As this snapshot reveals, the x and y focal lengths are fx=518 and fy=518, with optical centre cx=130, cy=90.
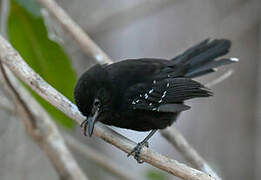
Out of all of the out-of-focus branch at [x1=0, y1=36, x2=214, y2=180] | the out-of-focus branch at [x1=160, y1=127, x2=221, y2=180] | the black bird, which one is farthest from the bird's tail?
the out-of-focus branch at [x1=0, y1=36, x2=214, y2=180]

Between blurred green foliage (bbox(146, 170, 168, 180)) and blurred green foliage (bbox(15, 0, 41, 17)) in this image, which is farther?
blurred green foliage (bbox(146, 170, 168, 180))

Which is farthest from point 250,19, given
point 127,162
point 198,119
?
point 127,162

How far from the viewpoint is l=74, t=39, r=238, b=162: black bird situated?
3.44 metres

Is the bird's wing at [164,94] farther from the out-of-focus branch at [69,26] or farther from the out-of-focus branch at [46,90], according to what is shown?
the out-of-focus branch at [46,90]

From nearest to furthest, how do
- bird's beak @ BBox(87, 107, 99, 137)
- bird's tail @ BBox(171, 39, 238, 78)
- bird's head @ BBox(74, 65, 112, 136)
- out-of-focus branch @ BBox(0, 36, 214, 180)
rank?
1. out-of-focus branch @ BBox(0, 36, 214, 180)
2. bird's beak @ BBox(87, 107, 99, 137)
3. bird's head @ BBox(74, 65, 112, 136)
4. bird's tail @ BBox(171, 39, 238, 78)

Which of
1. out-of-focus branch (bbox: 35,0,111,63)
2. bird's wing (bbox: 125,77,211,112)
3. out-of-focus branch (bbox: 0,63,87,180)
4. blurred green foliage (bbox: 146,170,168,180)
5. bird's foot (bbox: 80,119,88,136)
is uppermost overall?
out-of-focus branch (bbox: 35,0,111,63)

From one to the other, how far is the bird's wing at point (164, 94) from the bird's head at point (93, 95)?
0.21 meters

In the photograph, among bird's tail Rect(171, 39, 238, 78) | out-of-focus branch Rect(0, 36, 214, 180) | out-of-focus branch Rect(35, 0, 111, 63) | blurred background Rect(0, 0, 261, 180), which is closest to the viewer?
out-of-focus branch Rect(0, 36, 214, 180)

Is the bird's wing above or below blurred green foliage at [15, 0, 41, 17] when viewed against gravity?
below

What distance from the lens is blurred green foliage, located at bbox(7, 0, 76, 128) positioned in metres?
3.81

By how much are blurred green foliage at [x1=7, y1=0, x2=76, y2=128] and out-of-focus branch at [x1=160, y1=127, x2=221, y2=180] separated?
77 centimetres

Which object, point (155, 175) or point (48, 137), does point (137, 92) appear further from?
point (155, 175)

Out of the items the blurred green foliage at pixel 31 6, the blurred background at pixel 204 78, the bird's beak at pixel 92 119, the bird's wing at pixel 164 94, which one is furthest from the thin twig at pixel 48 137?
the blurred background at pixel 204 78

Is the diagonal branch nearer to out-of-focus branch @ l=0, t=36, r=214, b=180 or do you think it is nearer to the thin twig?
the thin twig
